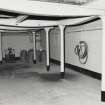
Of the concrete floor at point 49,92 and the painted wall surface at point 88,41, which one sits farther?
the painted wall surface at point 88,41

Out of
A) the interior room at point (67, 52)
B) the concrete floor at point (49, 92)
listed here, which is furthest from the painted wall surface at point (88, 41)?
the concrete floor at point (49, 92)

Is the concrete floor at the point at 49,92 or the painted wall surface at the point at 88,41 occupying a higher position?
the painted wall surface at the point at 88,41

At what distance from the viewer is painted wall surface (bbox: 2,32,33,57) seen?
10.7 metres

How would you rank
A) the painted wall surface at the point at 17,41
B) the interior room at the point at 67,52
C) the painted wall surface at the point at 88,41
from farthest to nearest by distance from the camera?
the painted wall surface at the point at 17,41 < the painted wall surface at the point at 88,41 < the interior room at the point at 67,52

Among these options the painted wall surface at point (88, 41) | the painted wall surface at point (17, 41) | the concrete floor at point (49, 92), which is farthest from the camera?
the painted wall surface at point (17, 41)

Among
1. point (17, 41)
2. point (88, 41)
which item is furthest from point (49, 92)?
point (17, 41)

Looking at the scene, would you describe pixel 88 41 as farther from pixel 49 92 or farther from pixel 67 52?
pixel 49 92

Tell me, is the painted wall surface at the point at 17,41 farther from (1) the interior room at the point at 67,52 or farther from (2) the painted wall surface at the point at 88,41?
(2) the painted wall surface at the point at 88,41

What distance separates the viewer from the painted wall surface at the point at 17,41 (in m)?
10.7

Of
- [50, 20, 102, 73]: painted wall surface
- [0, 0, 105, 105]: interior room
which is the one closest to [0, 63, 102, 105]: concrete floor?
[0, 0, 105, 105]: interior room

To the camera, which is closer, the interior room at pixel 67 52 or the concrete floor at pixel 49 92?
the interior room at pixel 67 52

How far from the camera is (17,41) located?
10.9 m

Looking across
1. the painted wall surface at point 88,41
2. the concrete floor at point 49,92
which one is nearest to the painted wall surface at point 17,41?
the painted wall surface at point 88,41

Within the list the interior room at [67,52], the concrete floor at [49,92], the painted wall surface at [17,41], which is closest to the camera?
the interior room at [67,52]
